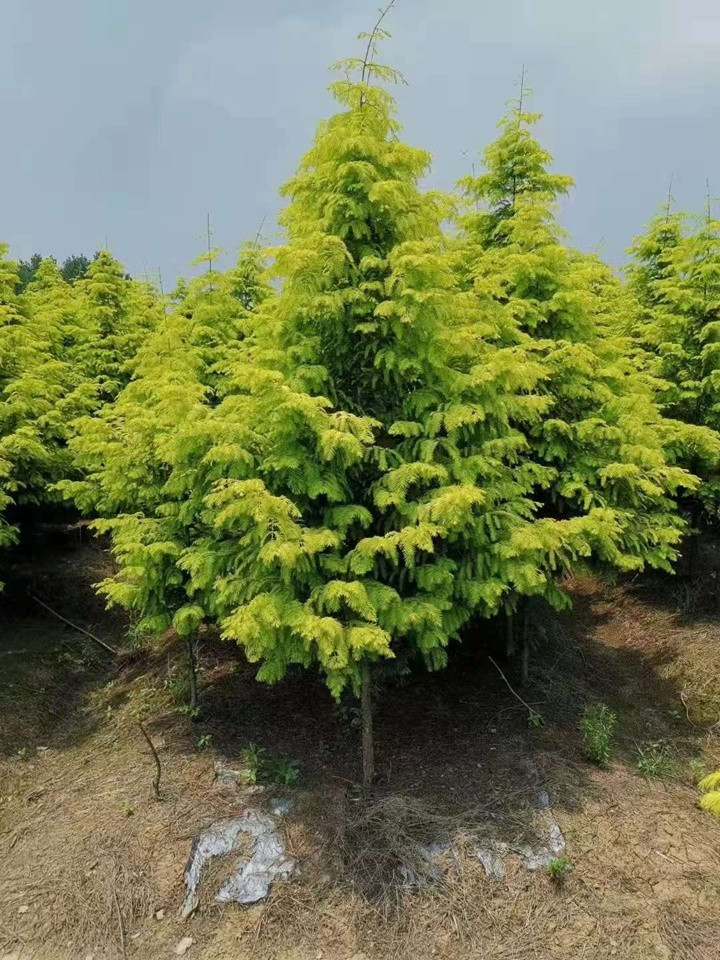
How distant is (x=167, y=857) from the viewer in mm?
5770

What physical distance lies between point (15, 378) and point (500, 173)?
8178 mm

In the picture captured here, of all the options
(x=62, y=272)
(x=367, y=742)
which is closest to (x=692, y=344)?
(x=367, y=742)

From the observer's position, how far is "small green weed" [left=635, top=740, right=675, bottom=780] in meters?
7.00

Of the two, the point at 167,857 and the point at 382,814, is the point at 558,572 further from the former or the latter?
the point at 167,857

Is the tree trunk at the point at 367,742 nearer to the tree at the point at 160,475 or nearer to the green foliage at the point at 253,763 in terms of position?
the green foliage at the point at 253,763

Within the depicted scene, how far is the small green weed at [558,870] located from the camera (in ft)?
18.0

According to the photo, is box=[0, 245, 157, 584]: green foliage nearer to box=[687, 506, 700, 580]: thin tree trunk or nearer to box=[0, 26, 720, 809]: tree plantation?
box=[0, 26, 720, 809]: tree plantation

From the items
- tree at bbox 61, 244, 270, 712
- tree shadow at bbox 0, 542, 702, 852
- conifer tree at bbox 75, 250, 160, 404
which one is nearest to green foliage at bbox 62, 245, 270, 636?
tree at bbox 61, 244, 270, 712

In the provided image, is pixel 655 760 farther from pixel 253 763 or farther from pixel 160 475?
pixel 160 475

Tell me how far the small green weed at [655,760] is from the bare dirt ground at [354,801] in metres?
0.06

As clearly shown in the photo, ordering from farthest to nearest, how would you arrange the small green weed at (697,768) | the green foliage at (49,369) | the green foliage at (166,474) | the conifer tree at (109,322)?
the conifer tree at (109,322)
the green foliage at (49,369)
the small green weed at (697,768)
the green foliage at (166,474)

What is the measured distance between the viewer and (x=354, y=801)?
6211 mm

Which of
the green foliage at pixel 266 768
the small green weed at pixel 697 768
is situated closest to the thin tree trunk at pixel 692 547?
the small green weed at pixel 697 768

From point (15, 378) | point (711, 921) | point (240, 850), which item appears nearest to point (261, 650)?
Result: point (240, 850)
